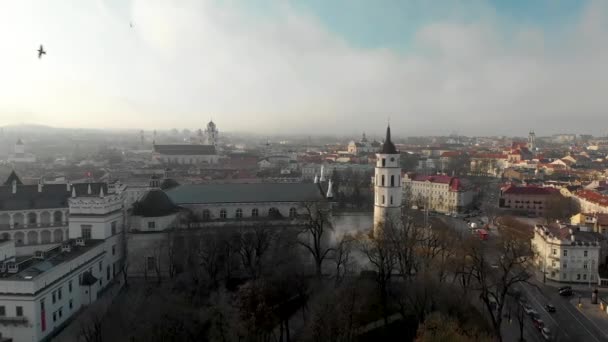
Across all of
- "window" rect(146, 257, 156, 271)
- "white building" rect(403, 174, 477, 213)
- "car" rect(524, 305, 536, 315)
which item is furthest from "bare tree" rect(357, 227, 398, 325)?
"white building" rect(403, 174, 477, 213)

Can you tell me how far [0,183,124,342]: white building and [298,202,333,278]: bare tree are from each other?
13771 millimetres

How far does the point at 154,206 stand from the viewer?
37125 mm

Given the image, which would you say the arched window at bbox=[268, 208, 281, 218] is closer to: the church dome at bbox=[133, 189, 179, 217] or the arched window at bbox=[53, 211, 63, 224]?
the church dome at bbox=[133, 189, 179, 217]

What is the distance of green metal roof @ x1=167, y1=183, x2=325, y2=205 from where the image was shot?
4069 cm

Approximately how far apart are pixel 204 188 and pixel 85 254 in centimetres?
1332

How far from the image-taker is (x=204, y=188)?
4303 cm

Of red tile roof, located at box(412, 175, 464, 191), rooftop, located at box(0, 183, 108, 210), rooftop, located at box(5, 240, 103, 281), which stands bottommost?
rooftop, located at box(5, 240, 103, 281)

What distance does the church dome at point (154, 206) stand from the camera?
120 feet

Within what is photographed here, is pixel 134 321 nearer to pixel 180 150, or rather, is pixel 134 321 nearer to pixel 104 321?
pixel 104 321

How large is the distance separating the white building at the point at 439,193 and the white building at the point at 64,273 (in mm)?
44803

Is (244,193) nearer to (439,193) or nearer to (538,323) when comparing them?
(538,323)

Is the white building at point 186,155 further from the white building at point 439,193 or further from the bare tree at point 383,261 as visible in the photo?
the bare tree at point 383,261

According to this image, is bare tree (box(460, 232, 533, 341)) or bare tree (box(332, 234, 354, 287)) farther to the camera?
bare tree (box(332, 234, 354, 287))

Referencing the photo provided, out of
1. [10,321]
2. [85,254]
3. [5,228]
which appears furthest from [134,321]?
[5,228]
